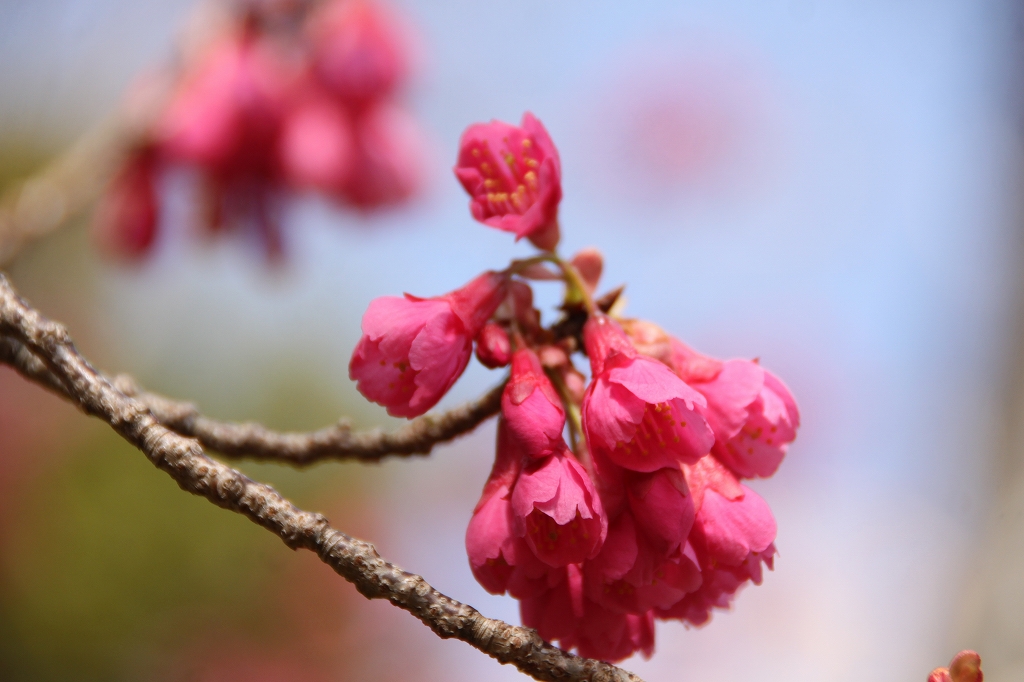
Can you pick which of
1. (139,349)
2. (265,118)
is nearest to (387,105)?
(265,118)

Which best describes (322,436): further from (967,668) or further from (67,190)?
(67,190)

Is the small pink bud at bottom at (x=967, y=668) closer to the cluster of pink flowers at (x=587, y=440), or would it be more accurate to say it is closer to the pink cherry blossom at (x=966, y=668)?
the pink cherry blossom at (x=966, y=668)

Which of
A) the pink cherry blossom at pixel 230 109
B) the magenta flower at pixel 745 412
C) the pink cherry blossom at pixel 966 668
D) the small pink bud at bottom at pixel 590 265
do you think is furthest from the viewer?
the pink cherry blossom at pixel 230 109

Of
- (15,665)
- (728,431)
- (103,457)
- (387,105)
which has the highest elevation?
(387,105)

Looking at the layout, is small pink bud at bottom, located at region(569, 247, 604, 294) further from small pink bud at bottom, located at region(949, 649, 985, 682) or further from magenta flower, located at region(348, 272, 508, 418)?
small pink bud at bottom, located at region(949, 649, 985, 682)

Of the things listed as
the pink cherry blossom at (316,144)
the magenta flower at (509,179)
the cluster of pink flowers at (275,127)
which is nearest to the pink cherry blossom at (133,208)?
the cluster of pink flowers at (275,127)

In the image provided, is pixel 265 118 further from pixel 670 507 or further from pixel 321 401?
pixel 321 401
